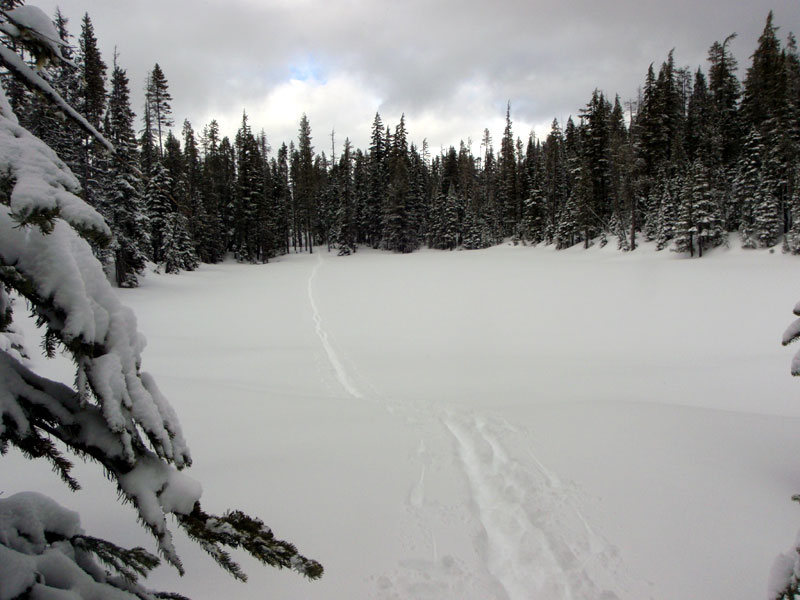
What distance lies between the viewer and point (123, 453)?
1.02m

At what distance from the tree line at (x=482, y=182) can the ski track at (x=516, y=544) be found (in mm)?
9819

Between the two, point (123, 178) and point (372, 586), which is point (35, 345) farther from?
point (123, 178)

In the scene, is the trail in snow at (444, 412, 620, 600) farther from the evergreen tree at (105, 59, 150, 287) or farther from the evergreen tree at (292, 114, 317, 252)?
the evergreen tree at (292, 114, 317, 252)

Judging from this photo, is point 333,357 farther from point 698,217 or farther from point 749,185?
point 749,185

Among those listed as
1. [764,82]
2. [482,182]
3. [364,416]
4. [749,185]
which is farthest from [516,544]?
[482,182]

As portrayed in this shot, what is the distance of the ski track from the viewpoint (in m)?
3.10

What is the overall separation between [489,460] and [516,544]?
5.14ft

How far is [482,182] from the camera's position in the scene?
76938 mm

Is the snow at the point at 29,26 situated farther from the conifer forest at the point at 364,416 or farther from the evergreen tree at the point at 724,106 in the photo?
the evergreen tree at the point at 724,106

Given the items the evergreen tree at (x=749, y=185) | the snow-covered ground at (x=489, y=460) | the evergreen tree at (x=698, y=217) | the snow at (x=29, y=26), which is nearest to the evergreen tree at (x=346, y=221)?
the evergreen tree at (x=698, y=217)

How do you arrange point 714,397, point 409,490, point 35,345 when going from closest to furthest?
point 409,490
point 714,397
point 35,345

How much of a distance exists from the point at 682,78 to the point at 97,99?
71.3m

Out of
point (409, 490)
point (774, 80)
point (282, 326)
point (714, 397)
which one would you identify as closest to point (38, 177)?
point (409, 490)

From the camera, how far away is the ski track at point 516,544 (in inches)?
122
